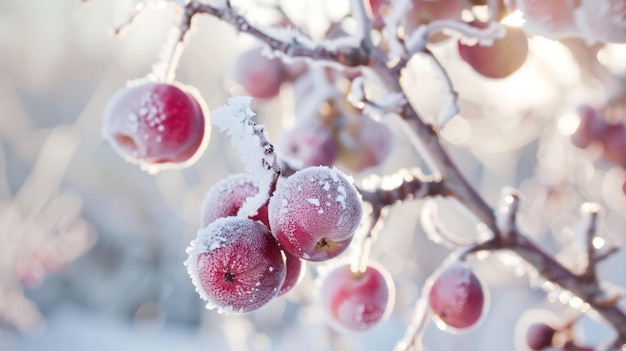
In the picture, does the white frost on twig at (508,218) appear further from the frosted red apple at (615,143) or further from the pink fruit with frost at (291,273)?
the frosted red apple at (615,143)

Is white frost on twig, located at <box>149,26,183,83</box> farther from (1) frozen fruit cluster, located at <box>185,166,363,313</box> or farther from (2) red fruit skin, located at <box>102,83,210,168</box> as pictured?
(1) frozen fruit cluster, located at <box>185,166,363,313</box>

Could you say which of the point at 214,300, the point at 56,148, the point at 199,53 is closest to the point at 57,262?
the point at 56,148

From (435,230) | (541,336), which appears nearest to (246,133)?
(435,230)

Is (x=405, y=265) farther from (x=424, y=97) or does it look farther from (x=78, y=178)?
(x=78, y=178)

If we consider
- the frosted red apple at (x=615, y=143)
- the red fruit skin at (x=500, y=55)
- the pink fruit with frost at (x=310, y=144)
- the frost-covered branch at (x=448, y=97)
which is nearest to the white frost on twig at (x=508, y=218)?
the frost-covered branch at (x=448, y=97)

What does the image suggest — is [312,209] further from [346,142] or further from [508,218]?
[346,142]

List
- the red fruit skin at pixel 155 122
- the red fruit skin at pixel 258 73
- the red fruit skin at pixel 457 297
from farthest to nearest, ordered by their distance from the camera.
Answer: the red fruit skin at pixel 258 73 → the red fruit skin at pixel 457 297 → the red fruit skin at pixel 155 122

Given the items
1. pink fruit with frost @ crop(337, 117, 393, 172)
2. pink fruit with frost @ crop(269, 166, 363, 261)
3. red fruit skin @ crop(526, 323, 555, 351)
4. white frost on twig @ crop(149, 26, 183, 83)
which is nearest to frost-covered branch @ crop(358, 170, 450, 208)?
pink fruit with frost @ crop(269, 166, 363, 261)

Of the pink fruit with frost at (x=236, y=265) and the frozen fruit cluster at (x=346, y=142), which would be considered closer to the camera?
the pink fruit with frost at (x=236, y=265)
